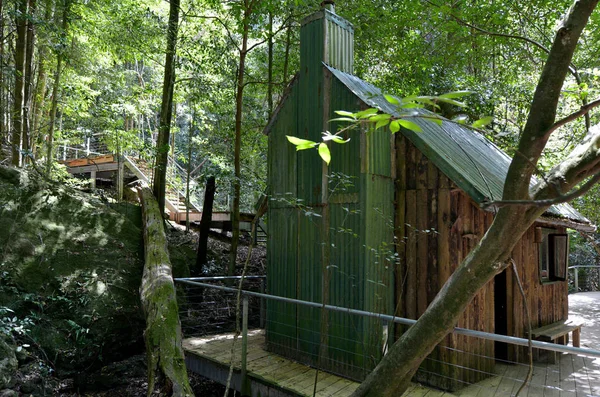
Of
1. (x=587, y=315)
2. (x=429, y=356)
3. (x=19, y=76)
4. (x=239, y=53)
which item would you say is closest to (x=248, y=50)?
(x=239, y=53)

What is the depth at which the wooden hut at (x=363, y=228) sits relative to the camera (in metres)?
5.48

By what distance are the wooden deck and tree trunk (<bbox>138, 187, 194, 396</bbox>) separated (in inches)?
54.9

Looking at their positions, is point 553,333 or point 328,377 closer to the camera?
point 328,377

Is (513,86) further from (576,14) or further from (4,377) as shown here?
(4,377)

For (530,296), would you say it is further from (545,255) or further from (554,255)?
(554,255)

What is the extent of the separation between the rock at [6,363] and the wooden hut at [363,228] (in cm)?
358

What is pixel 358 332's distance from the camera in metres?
5.54

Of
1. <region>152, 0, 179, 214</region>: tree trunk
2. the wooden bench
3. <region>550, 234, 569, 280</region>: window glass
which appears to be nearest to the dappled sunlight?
the wooden bench

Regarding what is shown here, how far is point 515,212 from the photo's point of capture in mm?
1982

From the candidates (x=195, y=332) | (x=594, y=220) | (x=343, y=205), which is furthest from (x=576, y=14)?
(x=594, y=220)

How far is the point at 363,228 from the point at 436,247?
3.48ft

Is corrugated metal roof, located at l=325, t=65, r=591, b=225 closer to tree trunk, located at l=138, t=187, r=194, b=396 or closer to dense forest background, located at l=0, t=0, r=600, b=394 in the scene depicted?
dense forest background, located at l=0, t=0, r=600, b=394

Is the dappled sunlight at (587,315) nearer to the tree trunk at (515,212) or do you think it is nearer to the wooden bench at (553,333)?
the wooden bench at (553,333)

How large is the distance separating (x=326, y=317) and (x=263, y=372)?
1.19 meters
